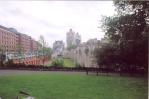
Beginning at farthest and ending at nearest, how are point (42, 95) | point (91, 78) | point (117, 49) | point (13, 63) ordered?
point (117, 49), point (91, 78), point (42, 95), point (13, 63)

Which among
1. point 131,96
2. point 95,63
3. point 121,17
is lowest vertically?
point 131,96

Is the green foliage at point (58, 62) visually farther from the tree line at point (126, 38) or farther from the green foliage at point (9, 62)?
the tree line at point (126, 38)

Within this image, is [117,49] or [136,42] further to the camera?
[117,49]

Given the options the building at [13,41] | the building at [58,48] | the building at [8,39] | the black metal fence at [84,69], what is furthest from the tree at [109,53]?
the building at [8,39]

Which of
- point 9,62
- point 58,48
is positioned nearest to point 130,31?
point 58,48

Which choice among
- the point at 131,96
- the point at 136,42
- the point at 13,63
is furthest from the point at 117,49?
the point at 13,63

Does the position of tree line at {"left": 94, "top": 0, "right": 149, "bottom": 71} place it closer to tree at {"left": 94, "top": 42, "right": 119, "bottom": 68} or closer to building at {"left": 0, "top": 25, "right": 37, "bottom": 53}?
tree at {"left": 94, "top": 42, "right": 119, "bottom": 68}

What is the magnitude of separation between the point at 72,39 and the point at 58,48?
39 centimetres

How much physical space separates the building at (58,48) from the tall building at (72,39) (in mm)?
180

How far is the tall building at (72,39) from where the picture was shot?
4.17 meters

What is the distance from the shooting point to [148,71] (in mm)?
6402

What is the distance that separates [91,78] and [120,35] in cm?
206

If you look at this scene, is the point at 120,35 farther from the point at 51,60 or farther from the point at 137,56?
the point at 51,60

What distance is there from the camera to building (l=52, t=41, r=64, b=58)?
3980 mm
